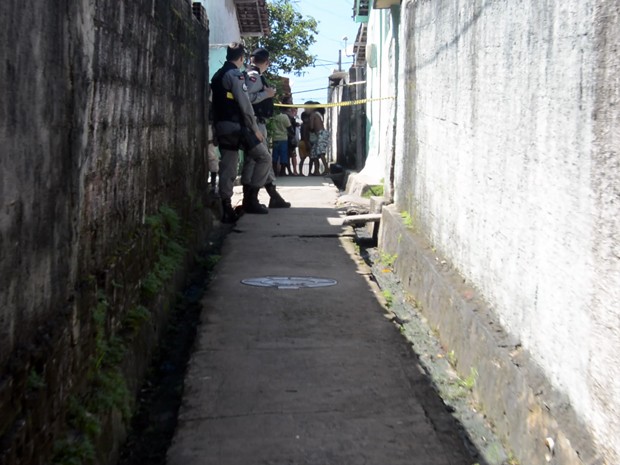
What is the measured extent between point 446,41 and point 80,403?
12.0ft

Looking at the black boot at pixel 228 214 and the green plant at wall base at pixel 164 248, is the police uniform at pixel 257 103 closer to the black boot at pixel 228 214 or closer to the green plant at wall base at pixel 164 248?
the black boot at pixel 228 214

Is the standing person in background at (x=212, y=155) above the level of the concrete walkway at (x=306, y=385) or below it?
above

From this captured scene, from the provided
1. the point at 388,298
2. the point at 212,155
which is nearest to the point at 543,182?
the point at 388,298

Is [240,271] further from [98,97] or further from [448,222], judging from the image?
[98,97]

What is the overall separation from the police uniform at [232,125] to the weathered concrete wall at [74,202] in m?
2.84

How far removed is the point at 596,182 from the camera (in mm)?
2867

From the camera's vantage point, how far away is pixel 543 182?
3.48 metres

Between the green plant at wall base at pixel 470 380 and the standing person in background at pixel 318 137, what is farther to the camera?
the standing person in background at pixel 318 137

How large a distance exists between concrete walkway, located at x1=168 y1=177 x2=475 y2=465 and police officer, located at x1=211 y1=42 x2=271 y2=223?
2507 millimetres

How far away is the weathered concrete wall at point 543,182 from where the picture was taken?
2.77m

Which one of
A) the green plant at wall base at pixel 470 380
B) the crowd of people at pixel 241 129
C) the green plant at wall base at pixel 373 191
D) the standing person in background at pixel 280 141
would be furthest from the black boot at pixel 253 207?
the standing person in background at pixel 280 141

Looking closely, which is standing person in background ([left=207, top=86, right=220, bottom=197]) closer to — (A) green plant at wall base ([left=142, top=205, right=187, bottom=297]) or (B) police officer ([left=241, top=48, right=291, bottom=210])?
(B) police officer ([left=241, top=48, right=291, bottom=210])

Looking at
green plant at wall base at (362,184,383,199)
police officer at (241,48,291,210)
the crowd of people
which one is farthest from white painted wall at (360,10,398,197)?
the crowd of people

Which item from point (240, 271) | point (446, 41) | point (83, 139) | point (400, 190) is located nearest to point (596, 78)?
point (83, 139)
